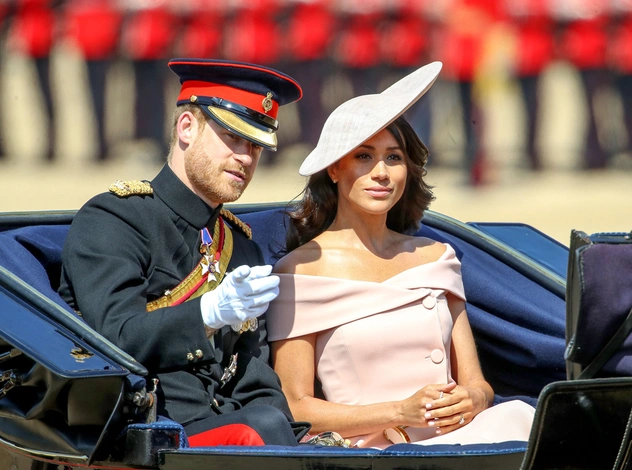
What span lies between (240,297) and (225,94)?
0.69 metres

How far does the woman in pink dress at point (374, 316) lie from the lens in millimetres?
3064

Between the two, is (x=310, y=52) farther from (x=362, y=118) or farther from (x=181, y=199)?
(x=181, y=199)

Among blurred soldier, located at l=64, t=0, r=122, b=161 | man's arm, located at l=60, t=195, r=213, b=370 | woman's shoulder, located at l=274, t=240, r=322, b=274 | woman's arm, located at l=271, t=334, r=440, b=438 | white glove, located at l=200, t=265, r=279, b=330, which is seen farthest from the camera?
blurred soldier, located at l=64, t=0, r=122, b=161

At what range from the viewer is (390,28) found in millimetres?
10719

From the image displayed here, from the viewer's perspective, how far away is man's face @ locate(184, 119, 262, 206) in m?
3.03

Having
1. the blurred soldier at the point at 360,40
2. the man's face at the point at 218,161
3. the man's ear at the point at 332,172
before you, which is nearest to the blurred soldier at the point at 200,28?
the blurred soldier at the point at 360,40

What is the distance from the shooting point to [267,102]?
316cm

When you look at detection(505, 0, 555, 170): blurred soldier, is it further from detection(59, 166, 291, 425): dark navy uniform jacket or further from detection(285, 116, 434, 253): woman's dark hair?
detection(59, 166, 291, 425): dark navy uniform jacket

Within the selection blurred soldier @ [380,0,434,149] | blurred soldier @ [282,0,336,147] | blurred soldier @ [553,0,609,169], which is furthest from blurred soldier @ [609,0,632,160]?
blurred soldier @ [282,0,336,147]

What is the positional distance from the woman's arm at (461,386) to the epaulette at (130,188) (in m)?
0.91

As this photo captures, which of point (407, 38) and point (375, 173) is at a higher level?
point (407, 38)

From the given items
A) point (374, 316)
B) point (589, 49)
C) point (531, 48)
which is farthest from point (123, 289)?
point (589, 49)

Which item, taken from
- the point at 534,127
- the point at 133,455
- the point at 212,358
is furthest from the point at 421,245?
the point at 534,127

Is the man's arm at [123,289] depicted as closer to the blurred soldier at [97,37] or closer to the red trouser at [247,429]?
the red trouser at [247,429]
